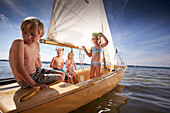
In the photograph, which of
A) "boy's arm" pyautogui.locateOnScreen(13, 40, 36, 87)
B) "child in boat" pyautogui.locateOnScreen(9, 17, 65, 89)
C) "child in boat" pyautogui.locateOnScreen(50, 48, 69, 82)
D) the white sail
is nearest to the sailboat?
the white sail

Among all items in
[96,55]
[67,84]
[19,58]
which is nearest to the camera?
[19,58]

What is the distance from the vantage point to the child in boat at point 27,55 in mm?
844

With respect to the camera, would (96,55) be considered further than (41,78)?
Yes

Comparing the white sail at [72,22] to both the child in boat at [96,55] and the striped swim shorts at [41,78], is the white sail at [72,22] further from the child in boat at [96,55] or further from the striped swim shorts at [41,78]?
the striped swim shorts at [41,78]

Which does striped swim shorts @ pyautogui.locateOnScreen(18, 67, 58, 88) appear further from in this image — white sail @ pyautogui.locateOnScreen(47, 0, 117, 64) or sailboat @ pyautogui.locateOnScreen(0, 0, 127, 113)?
white sail @ pyautogui.locateOnScreen(47, 0, 117, 64)

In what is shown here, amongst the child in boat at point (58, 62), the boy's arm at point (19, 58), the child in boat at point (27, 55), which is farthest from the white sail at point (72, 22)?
the child in boat at point (58, 62)

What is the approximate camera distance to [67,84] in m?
1.21

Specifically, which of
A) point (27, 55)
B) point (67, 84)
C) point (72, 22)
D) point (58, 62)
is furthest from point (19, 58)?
point (58, 62)

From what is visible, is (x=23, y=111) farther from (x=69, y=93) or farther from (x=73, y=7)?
(x=73, y=7)

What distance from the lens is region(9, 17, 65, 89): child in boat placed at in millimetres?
844

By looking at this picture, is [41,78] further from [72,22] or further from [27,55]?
[72,22]

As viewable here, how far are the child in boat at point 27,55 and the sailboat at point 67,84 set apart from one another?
0.13 m

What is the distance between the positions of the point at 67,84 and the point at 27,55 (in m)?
0.64

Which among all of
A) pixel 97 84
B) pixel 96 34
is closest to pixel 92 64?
pixel 96 34
